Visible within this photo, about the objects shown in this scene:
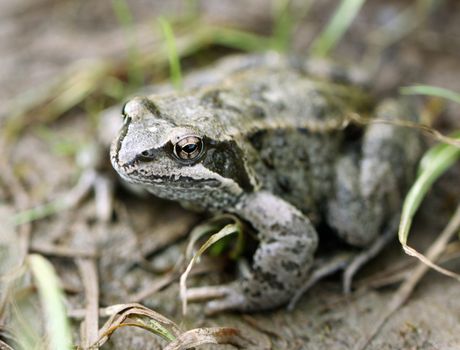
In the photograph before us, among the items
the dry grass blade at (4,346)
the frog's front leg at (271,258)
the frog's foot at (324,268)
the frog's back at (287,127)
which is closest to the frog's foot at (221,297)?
the frog's front leg at (271,258)

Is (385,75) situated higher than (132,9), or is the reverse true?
(132,9)

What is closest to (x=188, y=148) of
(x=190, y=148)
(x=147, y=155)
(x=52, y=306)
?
(x=190, y=148)

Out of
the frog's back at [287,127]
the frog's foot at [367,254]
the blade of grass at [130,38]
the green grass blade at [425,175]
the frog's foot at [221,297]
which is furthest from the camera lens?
the blade of grass at [130,38]

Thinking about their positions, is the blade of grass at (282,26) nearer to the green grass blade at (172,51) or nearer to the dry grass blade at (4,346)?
the green grass blade at (172,51)

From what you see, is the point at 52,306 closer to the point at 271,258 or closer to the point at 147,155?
the point at 147,155

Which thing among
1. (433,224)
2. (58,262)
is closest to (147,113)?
(58,262)

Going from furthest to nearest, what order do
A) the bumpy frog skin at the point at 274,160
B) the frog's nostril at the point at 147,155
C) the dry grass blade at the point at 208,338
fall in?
the bumpy frog skin at the point at 274,160
the frog's nostril at the point at 147,155
the dry grass blade at the point at 208,338

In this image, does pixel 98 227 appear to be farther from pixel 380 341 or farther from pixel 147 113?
pixel 380 341
